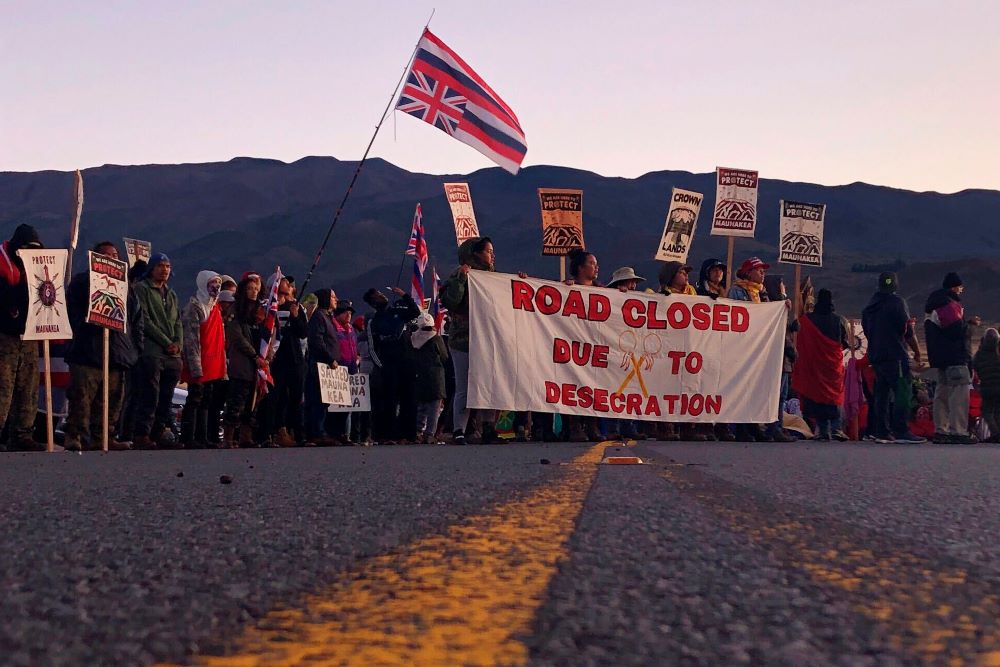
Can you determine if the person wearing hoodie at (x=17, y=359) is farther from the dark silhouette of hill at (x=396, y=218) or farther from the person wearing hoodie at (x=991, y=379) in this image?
the dark silhouette of hill at (x=396, y=218)

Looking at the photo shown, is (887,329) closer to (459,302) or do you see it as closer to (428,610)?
(459,302)

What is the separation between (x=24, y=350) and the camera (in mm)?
9828

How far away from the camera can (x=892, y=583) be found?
2.34 meters

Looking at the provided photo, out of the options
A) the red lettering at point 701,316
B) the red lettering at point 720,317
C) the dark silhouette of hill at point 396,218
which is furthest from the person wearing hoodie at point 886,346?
the dark silhouette of hill at point 396,218

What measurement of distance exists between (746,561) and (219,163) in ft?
621

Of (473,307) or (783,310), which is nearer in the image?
(473,307)

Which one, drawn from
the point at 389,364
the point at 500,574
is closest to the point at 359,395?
the point at 389,364

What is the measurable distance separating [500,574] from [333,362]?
10484 millimetres

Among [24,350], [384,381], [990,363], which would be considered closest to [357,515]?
[24,350]

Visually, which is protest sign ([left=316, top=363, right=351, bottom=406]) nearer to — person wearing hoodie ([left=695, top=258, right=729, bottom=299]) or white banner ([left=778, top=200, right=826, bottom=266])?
person wearing hoodie ([left=695, top=258, right=729, bottom=299])

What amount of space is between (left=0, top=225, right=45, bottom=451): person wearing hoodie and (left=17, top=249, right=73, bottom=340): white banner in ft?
0.20

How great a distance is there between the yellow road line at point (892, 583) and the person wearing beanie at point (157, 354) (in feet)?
26.3

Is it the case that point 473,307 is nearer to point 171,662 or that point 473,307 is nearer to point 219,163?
point 171,662

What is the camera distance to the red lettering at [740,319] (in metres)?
12.8
